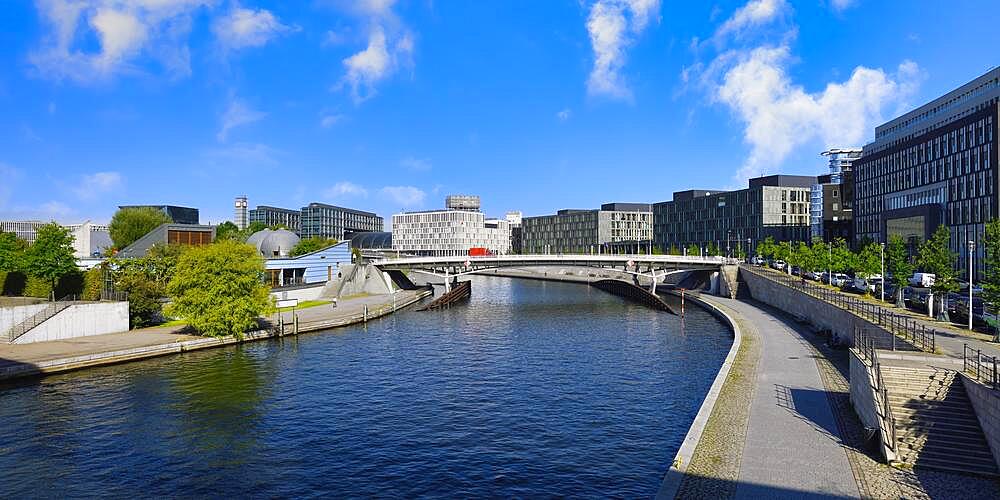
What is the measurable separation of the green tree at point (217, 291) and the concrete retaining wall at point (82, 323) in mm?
4854

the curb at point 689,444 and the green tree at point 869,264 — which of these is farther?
Result: the green tree at point 869,264

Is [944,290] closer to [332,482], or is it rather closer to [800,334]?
[800,334]

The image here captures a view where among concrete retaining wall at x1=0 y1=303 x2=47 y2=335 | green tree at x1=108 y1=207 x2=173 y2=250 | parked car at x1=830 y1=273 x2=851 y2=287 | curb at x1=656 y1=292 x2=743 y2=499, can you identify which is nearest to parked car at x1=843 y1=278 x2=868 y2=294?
parked car at x1=830 y1=273 x2=851 y2=287

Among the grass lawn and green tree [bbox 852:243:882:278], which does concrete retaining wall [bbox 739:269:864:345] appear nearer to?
green tree [bbox 852:243:882:278]

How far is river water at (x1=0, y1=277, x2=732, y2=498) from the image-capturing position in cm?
2688

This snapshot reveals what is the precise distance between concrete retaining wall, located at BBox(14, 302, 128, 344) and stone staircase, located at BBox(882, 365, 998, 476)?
5994cm

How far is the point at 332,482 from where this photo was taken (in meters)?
26.8

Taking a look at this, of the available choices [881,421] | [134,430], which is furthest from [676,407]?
[134,430]

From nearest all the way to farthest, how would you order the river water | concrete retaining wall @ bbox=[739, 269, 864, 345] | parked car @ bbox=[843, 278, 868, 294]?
1. the river water
2. concrete retaining wall @ bbox=[739, 269, 864, 345]
3. parked car @ bbox=[843, 278, 868, 294]

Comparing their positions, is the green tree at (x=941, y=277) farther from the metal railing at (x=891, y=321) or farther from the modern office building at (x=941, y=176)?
the modern office building at (x=941, y=176)

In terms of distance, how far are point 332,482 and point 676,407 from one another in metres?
19.9

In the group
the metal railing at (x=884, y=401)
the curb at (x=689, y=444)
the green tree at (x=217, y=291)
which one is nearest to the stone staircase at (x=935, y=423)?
the metal railing at (x=884, y=401)

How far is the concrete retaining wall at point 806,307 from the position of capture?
49.7 m

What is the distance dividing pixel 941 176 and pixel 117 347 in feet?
401
